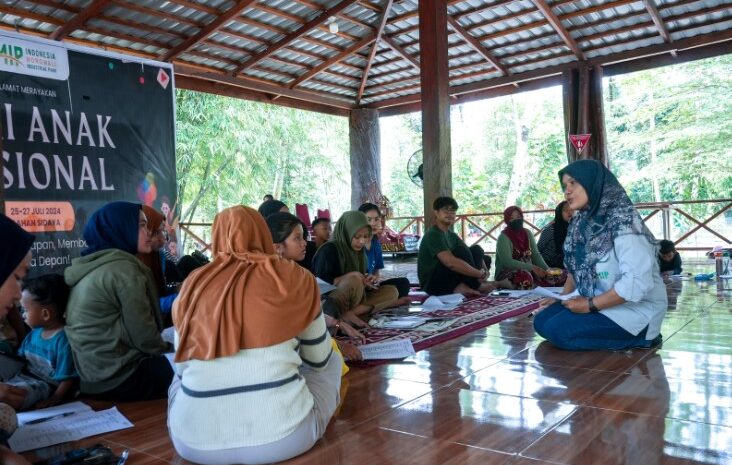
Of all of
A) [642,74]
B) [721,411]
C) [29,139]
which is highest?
[642,74]

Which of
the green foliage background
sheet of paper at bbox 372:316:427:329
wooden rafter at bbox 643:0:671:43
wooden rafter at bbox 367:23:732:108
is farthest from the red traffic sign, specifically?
the green foliage background

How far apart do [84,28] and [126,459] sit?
5.99m

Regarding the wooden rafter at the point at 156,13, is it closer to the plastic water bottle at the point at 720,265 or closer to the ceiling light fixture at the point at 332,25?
the ceiling light fixture at the point at 332,25

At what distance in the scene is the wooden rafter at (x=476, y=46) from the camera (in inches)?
309

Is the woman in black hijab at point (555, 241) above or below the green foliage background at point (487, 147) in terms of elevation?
below

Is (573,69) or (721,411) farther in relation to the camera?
(573,69)

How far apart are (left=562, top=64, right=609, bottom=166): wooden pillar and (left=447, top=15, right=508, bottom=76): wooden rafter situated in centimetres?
93

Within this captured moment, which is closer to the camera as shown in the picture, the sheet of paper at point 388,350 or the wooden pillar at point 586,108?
the sheet of paper at point 388,350

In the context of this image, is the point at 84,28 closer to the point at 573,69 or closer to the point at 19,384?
the point at 19,384

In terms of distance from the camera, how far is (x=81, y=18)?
6223 millimetres

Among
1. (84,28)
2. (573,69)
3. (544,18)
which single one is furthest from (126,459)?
(573,69)

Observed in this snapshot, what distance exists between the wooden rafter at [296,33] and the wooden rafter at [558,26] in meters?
2.29

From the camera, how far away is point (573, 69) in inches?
327

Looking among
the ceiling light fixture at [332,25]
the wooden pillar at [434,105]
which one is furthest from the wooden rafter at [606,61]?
the wooden pillar at [434,105]
